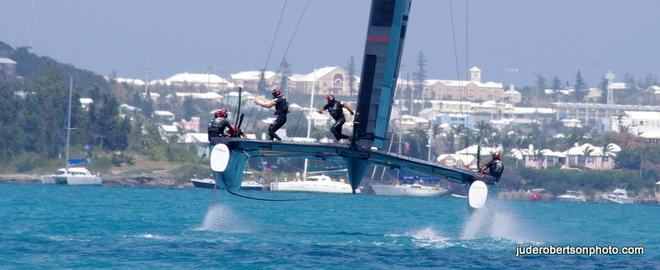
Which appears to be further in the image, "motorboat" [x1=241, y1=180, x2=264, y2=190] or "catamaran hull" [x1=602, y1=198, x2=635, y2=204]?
"catamaran hull" [x1=602, y1=198, x2=635, y2=204]

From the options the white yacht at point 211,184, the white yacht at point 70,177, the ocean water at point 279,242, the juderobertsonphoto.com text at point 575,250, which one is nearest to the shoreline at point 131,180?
the white yacht at point 70,177

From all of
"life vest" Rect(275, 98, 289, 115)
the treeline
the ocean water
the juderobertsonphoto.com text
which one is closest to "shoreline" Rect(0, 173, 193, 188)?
the treeline

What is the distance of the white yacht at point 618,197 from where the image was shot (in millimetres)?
78312

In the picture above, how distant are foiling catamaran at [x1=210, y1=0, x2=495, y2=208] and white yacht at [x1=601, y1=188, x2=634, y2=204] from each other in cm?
5535

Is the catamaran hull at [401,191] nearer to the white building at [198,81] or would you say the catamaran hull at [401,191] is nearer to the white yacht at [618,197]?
the white yacht at [618,197]

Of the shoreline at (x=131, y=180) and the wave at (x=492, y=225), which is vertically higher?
the wave at (x=492, y=225)

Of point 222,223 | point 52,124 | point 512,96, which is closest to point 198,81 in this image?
point 512,96

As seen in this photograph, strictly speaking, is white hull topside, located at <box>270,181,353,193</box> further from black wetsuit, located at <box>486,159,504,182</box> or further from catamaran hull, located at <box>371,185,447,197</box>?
Result: black wetsuit, located at <box>486,159,504,182</box>

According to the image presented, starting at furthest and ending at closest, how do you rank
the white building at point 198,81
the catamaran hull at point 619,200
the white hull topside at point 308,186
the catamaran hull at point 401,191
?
the white building at point 198,81, the catamaran hull at point 619,200, the catamaran hull at point 401,191, the white hull topside at point 308,186

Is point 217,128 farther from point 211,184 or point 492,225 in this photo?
point 211,184

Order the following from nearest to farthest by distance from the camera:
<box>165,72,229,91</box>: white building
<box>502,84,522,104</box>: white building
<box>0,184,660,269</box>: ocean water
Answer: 1. <box>0,184,660,269</box>: ocean water
2. <box>165,72,229,91</box>: white building
3. <box>502,84,522,104</box>: white building

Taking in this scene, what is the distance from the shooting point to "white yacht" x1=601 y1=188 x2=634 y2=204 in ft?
257

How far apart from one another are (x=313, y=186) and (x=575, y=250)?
43.6 metres

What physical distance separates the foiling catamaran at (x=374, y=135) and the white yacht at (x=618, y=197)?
182 feet
